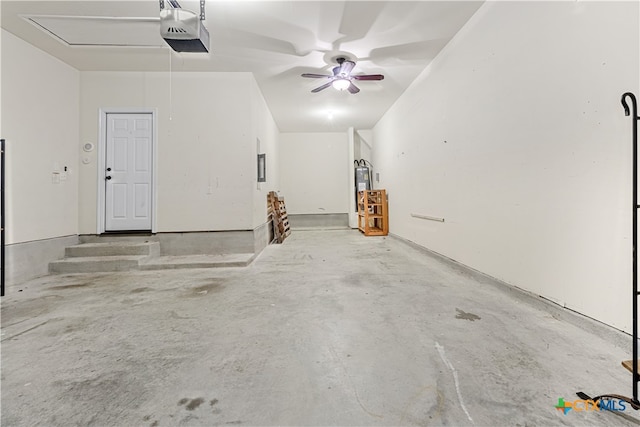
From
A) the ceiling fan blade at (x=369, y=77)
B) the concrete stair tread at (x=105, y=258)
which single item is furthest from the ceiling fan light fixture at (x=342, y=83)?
the concrete stair tread at (x=105, y=258)

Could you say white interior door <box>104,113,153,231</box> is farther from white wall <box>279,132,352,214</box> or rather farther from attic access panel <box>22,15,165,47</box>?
white wall <box>279,132,352,214</box>

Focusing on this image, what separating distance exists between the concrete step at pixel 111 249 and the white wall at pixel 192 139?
349mm

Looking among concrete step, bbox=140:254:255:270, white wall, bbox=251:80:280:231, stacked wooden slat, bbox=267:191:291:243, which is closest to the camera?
concrete step, bbox=140:254:255:270

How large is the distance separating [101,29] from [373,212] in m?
6.38

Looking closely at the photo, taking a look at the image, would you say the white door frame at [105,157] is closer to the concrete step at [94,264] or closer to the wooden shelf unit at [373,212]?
the concrete step at [94,264]

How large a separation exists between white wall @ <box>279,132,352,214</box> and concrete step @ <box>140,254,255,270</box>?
4767 millimetres

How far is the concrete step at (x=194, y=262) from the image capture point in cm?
384

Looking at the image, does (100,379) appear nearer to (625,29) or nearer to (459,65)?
(625,29)

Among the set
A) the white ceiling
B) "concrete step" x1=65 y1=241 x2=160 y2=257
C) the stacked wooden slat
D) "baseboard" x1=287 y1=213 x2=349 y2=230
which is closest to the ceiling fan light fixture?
the white ceiling

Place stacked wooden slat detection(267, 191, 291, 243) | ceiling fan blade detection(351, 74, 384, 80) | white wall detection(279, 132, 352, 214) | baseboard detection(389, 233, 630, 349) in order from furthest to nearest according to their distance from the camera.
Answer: white wall detection(279, 132, 352, 214), stacked wooden slat detection(267, 191, 291, 243), ceiling fan blade detection(351, 74, 384, 80), baseboard detection(389, 233, 630, 349)

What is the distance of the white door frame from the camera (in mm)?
4328

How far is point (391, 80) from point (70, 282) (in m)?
5.76

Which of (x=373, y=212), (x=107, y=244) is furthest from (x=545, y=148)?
(x=107, y=244)

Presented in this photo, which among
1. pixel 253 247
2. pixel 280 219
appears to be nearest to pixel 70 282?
pixel 253 247
